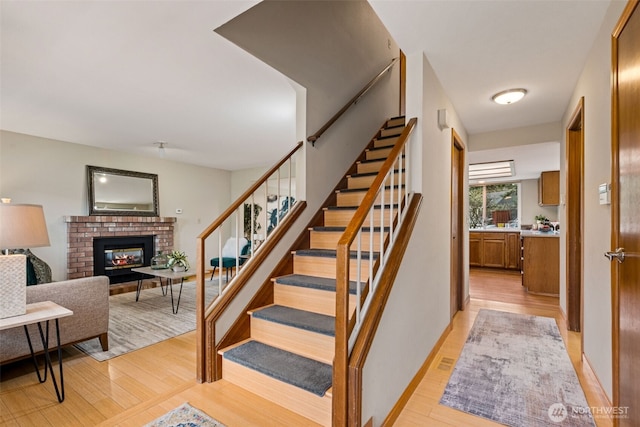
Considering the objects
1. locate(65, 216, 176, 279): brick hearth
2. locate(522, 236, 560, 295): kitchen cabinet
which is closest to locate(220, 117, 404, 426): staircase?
locate(522, 236, 560, 295): kitchen cabinet

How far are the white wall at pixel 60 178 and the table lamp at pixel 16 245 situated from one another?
3.32 m

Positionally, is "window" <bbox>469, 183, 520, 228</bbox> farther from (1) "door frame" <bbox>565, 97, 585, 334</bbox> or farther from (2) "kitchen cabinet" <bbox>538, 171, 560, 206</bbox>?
(1) "door frame" <bbox>565, 97, 585, 334</bbox>

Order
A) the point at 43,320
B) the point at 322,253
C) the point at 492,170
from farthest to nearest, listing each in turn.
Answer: the point at 492,170, the point at 322,253, the point at 43,320

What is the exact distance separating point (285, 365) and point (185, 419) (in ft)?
1.98

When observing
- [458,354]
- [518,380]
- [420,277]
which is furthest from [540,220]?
[420,277]

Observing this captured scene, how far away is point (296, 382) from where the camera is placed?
5.67ft

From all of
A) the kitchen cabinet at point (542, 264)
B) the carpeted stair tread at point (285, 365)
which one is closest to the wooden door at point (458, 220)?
the kitchen cabinet at point (542, 264)

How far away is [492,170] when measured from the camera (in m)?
6.10

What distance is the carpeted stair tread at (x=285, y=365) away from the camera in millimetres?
1723

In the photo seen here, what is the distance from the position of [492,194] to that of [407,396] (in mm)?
7237

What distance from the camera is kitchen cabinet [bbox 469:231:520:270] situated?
6638mm

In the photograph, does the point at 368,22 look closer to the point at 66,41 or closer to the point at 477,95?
the point at 477,95

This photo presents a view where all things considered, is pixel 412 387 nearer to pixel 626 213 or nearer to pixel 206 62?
pixel 626 213

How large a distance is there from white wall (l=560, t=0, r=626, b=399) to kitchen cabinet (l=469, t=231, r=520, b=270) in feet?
15.5
